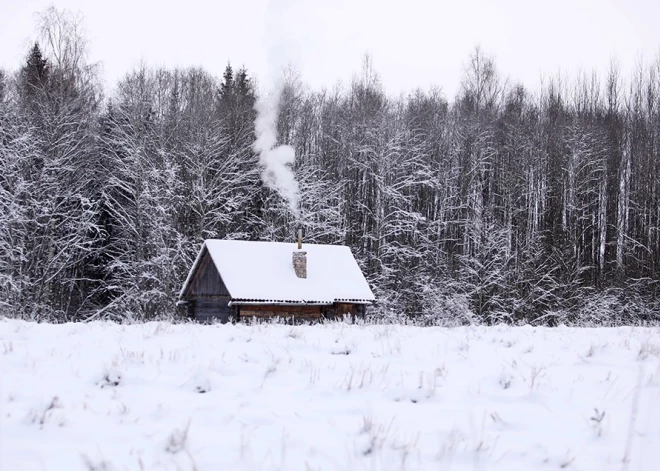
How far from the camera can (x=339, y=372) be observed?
19.6ft

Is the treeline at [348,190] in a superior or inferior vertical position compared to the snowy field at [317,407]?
superior

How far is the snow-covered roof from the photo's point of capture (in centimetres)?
2623

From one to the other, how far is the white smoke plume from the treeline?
23.8 inches

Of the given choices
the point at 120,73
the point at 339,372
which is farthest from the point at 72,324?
the point at 120,73

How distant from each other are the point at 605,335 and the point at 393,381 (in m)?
5.86

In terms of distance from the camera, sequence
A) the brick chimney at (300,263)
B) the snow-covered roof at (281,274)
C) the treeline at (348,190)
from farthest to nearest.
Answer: the treeline at (348,190)
the brick chimney at (300,263)
the snow-covered roof at (281,274)

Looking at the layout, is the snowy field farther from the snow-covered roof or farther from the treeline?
the treeline

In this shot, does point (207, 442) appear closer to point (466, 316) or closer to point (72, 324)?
point (72, 324)

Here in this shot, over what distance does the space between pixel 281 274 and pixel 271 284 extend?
0.95 m

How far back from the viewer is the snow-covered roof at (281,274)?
86.1ft

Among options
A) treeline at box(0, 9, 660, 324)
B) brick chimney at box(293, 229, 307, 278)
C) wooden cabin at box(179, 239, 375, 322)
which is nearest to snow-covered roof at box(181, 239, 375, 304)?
wooden cabin at box(179, 239, 375, 322)

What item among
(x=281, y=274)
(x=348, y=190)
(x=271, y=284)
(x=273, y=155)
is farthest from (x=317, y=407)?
(x=348, y=190)

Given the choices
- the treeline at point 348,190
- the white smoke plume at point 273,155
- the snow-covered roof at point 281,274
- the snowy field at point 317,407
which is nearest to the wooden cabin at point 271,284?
the snow-covered roof at point 281,274

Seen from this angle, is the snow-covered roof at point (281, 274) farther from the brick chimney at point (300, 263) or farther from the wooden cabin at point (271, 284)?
the brick chimney at point (300, 263)
